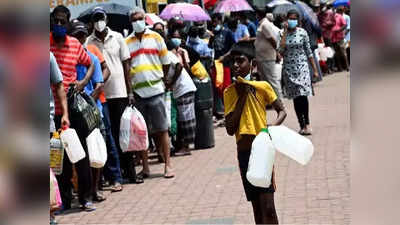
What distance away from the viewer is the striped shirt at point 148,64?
8672mm

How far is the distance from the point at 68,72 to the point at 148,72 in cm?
143

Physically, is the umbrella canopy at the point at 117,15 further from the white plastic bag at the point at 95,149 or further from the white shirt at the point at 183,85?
the white plastic bag at the point at 95,149

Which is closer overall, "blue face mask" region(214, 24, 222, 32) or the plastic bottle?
the plastic bottle

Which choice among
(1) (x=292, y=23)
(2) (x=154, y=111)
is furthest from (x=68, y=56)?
(1) (x=292, y=23)

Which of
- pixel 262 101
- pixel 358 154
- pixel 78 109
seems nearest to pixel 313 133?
pixel 78 109

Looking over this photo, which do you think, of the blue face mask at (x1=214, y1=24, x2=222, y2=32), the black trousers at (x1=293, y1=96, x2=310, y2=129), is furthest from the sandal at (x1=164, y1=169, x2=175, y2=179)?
the blue face mask at (x1=214, y1=24, x2=222, y2=32)

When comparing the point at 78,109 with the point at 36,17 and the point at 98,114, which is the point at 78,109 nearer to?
the point at 98,114

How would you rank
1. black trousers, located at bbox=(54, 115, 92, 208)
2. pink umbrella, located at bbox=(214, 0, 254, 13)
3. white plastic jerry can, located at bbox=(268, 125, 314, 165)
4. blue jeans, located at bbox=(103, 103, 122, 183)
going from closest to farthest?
white plastic jerry can, located at bbox=(268, 125, 314, 165) → black trousers, located at bbox=(54, 115, 92, 208) → blue jeans, located at bbox=(103, 103, 122, 183) → pink umbrella, located at bbox=(214, 0, 254, 13)

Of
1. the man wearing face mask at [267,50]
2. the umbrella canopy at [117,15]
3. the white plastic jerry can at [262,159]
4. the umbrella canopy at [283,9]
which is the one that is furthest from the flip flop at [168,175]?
the umbrella canopy at [283,9]

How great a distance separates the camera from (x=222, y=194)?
768 centimetres

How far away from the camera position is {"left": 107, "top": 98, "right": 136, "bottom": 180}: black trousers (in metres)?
8.62

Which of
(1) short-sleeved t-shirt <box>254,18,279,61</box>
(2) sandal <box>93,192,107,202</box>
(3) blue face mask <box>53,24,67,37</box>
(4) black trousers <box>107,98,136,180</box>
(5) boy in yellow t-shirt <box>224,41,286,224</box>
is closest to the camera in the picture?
(5) boy in yellow t-shirt <box>224,41,286,224</box>

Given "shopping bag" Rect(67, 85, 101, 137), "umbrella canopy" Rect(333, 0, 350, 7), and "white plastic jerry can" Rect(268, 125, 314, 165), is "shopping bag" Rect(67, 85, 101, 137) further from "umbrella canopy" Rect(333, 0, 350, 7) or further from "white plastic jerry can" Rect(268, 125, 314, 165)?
"umbrella canopy" Rect(333, 0, 350, 7)

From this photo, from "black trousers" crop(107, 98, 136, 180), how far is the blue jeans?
0.16 metres
